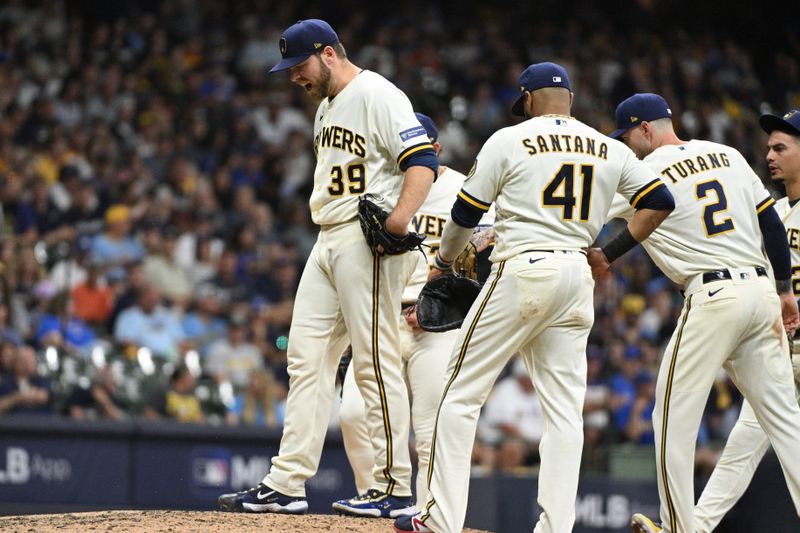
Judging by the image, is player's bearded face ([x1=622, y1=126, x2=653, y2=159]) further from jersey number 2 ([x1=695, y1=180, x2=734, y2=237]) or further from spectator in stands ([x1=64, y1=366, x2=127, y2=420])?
spectator in stands ([x1=64, y1=366, x2=127, y2=420])

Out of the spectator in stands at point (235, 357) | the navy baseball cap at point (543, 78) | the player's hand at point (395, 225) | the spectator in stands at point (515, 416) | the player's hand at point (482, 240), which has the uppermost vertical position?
the navy baseball cap at point (543, 78)

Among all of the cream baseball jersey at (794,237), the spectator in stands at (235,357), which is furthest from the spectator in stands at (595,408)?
the cream baseball jersey at (794,237)

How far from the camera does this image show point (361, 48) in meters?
16.9

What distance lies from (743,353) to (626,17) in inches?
525

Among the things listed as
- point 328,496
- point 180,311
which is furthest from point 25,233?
point 328,496

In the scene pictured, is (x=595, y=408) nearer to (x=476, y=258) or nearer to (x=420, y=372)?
(x=420, y=372)

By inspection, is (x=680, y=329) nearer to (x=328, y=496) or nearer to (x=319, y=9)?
(x=328, y=496)

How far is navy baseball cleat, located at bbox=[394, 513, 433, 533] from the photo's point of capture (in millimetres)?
5363

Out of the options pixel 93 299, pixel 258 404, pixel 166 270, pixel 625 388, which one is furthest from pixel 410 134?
pixel 625 388

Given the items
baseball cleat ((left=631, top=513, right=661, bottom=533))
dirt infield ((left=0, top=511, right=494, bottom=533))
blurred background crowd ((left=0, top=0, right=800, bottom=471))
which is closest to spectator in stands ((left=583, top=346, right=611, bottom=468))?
blurred background crowd ((left=0, top=0, right=800, bottom=471))

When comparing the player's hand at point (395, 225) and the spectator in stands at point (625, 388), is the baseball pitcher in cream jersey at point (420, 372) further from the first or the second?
the spectator in stands at point (625, 388)

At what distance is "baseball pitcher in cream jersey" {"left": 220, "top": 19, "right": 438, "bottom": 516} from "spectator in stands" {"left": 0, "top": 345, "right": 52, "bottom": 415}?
468 cm

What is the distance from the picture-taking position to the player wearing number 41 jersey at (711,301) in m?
6.09

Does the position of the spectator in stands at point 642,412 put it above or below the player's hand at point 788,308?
below
